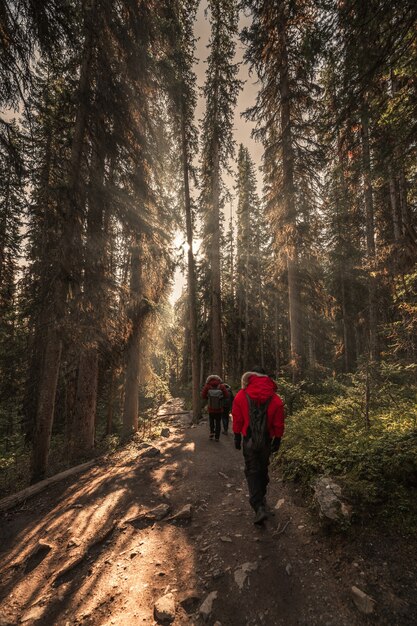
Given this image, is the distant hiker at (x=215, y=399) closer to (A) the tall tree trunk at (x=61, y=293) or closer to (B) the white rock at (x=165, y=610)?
(A) the tall tree trunk at (x=61, y=293)

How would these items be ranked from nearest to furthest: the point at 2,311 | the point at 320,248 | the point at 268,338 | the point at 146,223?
the point at 146,223 < the point at 320,248 < the point at 2,311 < the point at 268,338

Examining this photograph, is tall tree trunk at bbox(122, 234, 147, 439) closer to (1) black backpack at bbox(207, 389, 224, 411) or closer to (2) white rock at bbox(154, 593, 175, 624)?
(1) black backpack at bbox(207, 389, 224, 411)

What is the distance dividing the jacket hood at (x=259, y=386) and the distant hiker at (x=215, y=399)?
14.2 ft

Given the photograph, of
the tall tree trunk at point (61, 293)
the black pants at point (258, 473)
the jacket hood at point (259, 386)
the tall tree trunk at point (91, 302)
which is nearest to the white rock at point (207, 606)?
the black pants at point (258, 473)

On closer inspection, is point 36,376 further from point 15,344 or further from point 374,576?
point 374,576

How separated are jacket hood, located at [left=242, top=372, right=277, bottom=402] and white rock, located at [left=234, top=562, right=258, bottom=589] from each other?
2.02 meters

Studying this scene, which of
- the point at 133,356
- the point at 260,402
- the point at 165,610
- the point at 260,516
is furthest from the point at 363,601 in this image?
the point at 133,356

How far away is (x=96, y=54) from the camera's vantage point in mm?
8906

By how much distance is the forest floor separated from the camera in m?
2.90

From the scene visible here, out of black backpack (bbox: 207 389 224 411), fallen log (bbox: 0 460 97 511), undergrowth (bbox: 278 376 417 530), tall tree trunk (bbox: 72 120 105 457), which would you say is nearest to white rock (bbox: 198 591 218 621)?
undergrowth (bbox: 278 376 417 530)

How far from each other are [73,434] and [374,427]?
8.62 meters

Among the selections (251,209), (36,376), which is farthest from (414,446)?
(251,209)

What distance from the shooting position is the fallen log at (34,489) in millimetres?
6098

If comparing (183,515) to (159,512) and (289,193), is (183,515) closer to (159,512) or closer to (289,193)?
(159,512)
